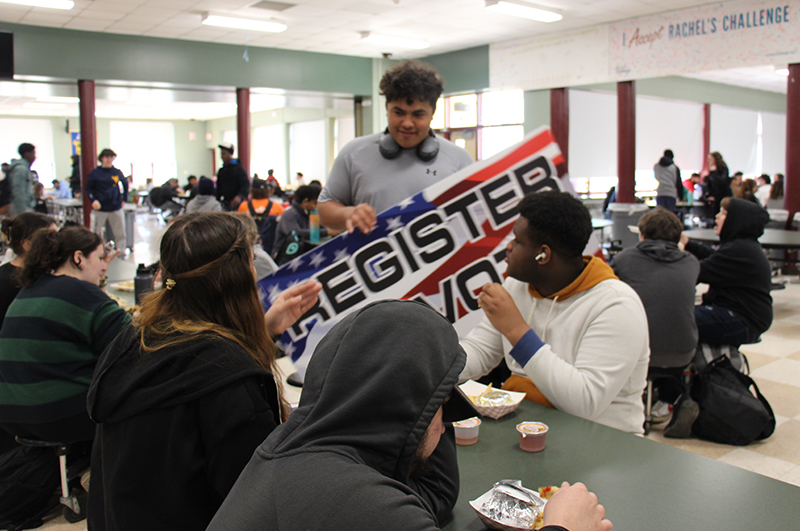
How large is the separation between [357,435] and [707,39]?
8644 millimetres

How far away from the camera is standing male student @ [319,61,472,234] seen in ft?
7.09

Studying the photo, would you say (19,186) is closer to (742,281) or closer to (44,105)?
(742,281)

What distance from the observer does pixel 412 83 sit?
213 cm

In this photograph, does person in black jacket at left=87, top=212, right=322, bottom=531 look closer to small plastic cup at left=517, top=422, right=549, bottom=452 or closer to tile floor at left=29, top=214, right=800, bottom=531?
tile floor at left=29, top=214, right=800, bottom=531

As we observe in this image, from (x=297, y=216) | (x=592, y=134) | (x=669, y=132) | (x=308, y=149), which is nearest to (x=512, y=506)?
(x=297, y=216)

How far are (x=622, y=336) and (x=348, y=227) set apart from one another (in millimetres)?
937

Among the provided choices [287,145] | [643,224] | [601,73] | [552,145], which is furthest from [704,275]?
[287,145]

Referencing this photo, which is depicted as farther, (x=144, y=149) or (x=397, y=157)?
(x=144, y=149)

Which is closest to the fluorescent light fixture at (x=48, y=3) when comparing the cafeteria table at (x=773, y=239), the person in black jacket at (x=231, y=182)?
the person in black jacket at (x=231, y=182)

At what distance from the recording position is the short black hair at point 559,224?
1.77m

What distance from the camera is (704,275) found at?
3639 mm

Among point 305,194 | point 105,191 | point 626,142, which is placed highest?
point 626,142

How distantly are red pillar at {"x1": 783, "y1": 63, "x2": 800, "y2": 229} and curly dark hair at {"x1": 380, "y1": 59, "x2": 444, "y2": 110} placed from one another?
7.21 meters

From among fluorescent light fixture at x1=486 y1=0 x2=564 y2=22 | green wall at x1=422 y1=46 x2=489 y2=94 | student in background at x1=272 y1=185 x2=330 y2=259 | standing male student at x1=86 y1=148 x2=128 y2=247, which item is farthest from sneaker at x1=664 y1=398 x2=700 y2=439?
green wall at x1=422 y1=46 x2=489 y2=94
